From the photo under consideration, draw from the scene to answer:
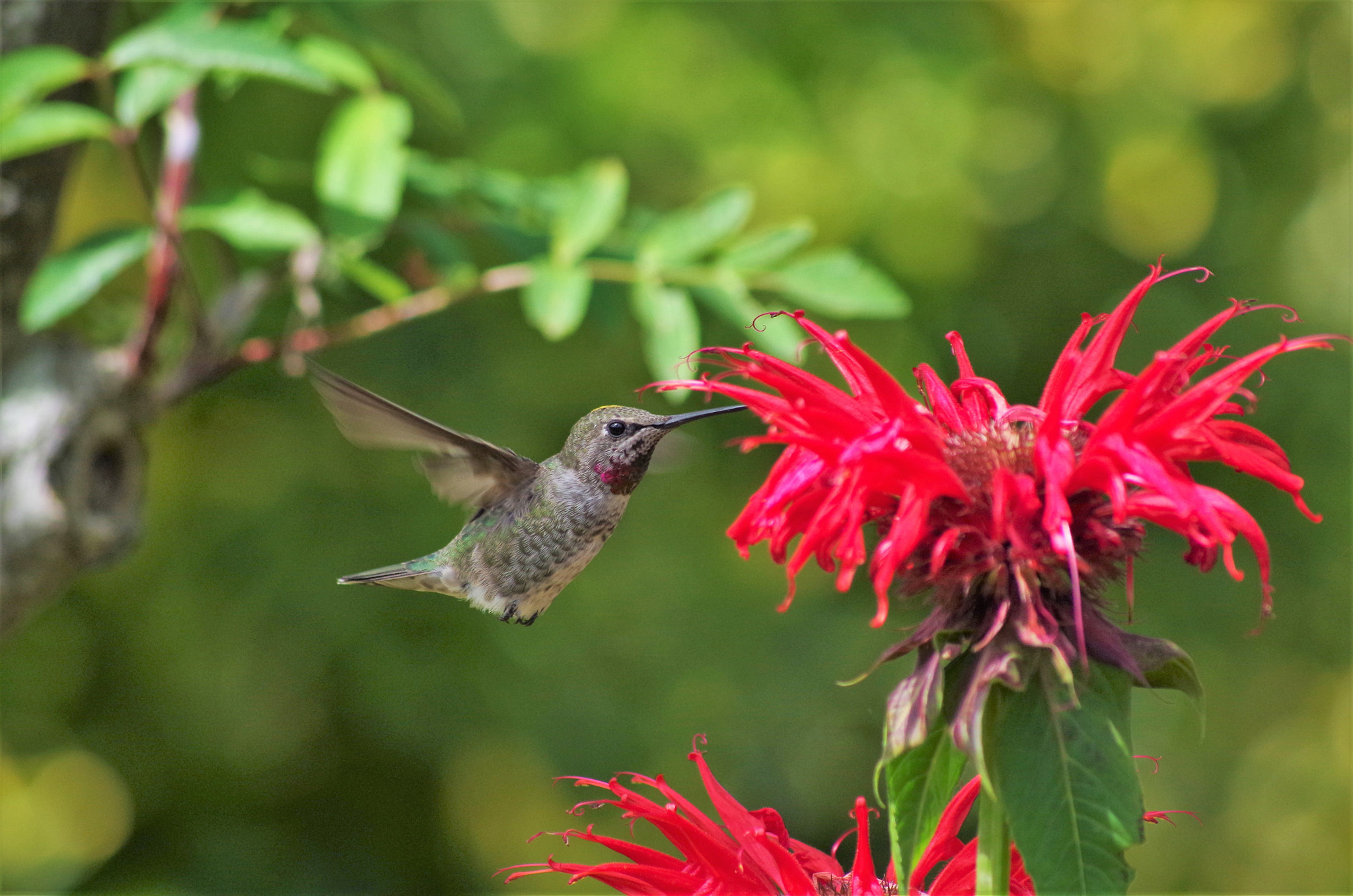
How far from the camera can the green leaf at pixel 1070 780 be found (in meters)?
0.84

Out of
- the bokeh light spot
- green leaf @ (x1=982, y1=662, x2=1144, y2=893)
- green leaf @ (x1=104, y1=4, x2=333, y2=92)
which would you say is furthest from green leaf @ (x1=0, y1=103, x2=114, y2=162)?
the bokeh light spot

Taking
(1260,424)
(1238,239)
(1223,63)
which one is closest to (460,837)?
(1260,424)

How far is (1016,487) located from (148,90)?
1.27 m

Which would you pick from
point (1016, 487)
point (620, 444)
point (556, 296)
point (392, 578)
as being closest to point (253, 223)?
point (556, 296)

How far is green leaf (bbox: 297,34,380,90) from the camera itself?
5.52 ft

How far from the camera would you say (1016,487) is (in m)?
0.92

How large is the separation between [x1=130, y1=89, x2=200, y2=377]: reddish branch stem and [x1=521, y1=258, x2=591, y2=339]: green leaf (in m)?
0.51

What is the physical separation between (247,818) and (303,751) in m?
0.24

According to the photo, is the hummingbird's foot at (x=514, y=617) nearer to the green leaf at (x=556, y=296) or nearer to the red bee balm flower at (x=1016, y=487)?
the green leaf at (x=556, y=296)

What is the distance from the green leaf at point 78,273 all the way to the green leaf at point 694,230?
27.6 inches

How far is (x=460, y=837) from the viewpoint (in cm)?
343

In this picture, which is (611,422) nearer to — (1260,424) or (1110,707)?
(1110,707)

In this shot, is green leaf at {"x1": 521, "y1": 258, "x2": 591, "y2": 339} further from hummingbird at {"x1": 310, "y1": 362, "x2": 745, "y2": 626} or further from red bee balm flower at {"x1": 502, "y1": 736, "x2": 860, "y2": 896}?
red bee balm flower at {"x1": 502, "y1": 736, "x2": 860, "y2": 896}

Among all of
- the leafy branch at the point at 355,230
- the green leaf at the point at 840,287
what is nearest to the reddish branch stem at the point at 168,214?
the leafy branch at the point at 355,230
